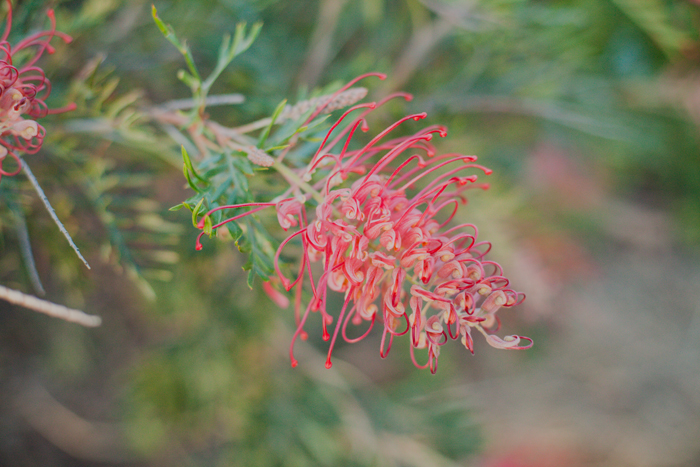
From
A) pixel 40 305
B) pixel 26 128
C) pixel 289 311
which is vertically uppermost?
pixel 26 128

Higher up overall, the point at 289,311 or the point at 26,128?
the point at 26,128

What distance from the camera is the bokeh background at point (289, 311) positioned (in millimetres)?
546

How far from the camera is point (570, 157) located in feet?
4.41

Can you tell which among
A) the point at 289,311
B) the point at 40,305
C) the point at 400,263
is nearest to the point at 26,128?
the point at 40,305

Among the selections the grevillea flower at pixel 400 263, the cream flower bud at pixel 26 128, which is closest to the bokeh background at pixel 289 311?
the cream flower bud at pixel 26 128

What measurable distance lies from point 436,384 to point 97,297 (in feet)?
3.51

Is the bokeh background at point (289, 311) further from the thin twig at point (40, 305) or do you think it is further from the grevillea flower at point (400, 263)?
the grevillea flower at point (400, 263)

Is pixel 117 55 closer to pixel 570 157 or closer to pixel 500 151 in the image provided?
pixel 500 151

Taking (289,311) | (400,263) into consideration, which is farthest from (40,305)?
(289,311)

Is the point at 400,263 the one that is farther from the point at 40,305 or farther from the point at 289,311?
the point at 289,311

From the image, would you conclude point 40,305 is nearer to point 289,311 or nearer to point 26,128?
point 26,128

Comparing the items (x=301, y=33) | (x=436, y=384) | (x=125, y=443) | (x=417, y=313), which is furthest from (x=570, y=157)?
(x=125, y=443)

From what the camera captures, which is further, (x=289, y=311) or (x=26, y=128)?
(x=289, y=311)

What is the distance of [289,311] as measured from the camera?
1.13 metres
